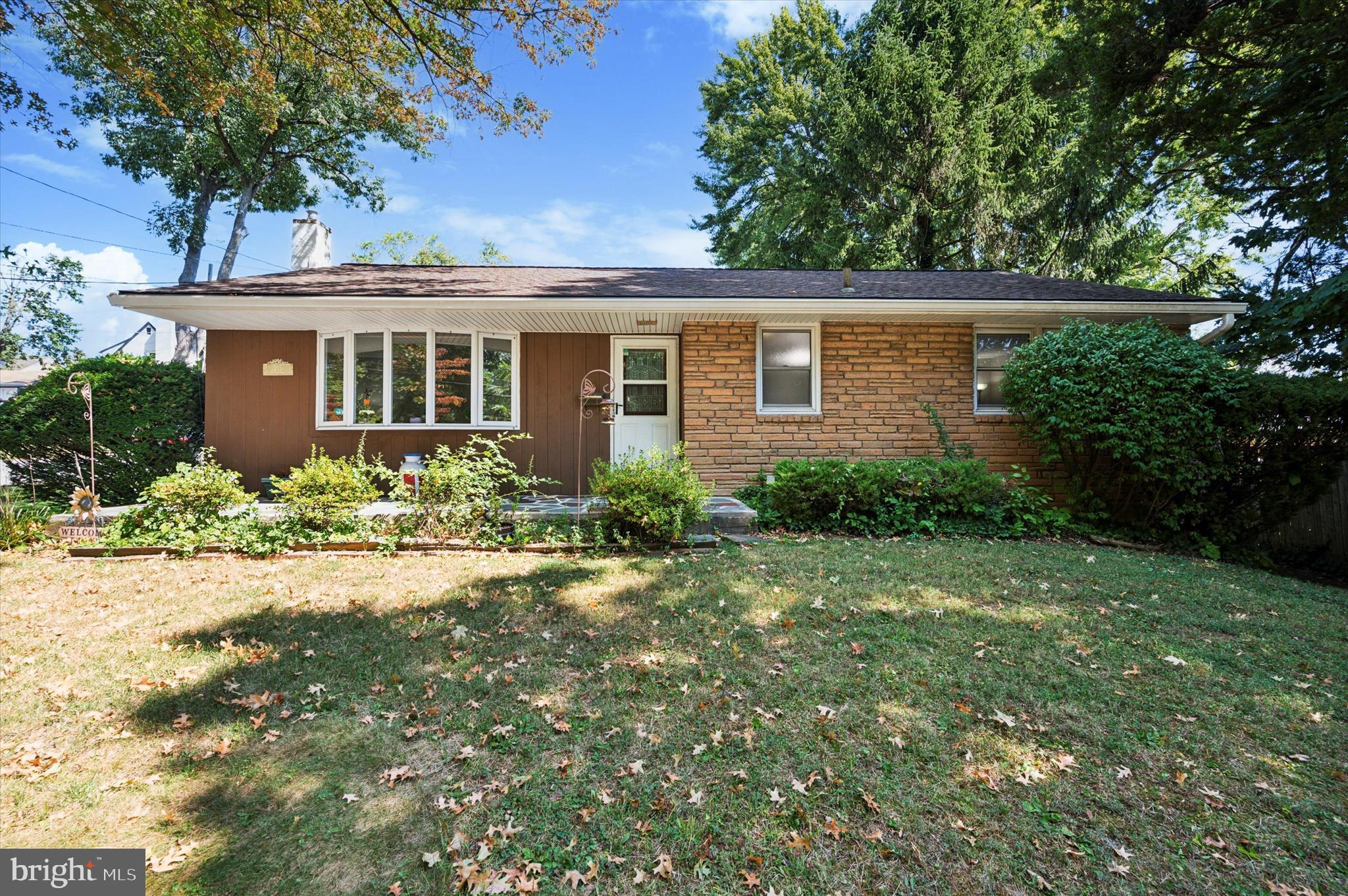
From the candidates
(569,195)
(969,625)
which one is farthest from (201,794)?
(569,195)

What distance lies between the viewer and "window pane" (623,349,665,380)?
30.9 feet

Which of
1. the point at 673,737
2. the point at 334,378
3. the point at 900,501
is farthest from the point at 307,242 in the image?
the point at 673,737

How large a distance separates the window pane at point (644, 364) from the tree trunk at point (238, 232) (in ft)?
57.6

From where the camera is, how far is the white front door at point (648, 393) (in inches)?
369

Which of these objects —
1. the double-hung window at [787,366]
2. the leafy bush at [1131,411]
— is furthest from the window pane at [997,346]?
the double-hung window at [787,366]

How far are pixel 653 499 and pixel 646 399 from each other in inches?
149

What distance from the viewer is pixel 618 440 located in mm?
9367

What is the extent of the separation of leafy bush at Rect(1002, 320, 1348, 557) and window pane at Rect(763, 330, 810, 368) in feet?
10.0

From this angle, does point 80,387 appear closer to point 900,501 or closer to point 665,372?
point 665,372

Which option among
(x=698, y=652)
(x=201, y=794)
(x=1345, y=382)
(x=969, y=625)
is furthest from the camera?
(x=1345, y=382)

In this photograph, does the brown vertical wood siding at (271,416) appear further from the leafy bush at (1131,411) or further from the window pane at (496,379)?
the leafy bush at (1131,411)

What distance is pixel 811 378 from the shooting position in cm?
891

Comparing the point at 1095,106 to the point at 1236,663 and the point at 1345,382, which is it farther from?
the point at 1236,663

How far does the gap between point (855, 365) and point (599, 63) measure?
18.3ft
